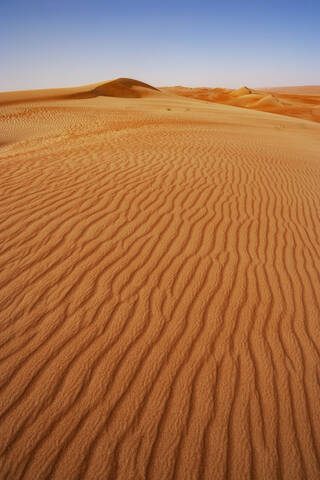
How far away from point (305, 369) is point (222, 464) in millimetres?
995

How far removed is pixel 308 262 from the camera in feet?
12.6

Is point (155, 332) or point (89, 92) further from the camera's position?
point (89, 92)

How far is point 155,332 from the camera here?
2.61 meters

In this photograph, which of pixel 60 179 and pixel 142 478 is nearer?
pixel 142 478

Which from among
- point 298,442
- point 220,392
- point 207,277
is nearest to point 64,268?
point 207,277

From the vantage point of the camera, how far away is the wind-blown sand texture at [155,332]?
74.2 inches

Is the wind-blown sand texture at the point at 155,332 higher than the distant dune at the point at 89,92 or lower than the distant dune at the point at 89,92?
lower

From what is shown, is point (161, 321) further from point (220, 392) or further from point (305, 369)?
point (305, 369)

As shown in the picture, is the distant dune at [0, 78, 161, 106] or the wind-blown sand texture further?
the distant dune at [0, 78, 161, 106]

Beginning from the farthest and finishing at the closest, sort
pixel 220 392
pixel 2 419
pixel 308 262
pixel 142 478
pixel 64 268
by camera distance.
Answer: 1. pixel 308 262
2. pixel 64 268
3. pixel 220 392
4. pixel 2 419
5. pixel 142 478

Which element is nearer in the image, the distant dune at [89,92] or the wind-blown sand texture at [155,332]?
the wind-blown sand texture at [155,332]

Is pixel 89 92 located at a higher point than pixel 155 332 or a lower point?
higher

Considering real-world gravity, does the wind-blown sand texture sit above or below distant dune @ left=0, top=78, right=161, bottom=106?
below

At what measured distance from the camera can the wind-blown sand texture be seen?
1.89 meters
